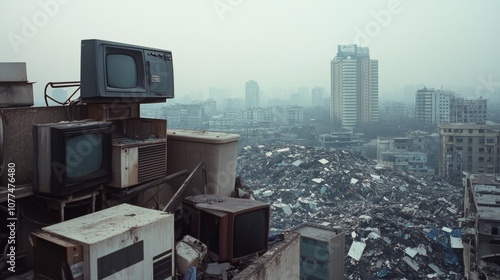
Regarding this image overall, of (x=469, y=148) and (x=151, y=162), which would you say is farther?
(x=469, y=148)

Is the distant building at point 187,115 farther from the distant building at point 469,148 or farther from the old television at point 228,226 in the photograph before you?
the old television at point 228,226

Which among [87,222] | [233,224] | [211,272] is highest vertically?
[87,222]

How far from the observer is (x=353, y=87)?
180ft

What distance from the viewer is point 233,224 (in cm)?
344

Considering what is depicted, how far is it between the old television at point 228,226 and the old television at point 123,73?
1256 millimetres

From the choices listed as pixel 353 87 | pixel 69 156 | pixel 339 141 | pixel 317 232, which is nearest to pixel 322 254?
pixel 317 232

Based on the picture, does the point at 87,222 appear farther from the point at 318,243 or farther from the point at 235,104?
the point at 235,104

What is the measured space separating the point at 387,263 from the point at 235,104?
51.4 metres

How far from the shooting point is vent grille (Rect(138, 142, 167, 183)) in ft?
12.7

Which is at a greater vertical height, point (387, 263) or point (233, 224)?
point (233, 224)

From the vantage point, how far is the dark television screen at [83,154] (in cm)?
319

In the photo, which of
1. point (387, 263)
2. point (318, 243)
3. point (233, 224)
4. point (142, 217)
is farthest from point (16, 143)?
point (387, 263)

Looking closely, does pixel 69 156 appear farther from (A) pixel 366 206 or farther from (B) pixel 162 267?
(A) pixel 366 206

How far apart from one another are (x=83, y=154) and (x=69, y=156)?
0.44ft
